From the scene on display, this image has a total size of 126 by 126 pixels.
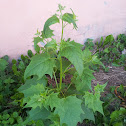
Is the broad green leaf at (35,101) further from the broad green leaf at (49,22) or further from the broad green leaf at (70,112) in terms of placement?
the broad green leaf at (49,22)

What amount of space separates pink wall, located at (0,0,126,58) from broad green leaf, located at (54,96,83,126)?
4.87ft

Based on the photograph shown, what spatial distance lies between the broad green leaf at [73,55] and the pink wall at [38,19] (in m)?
1.36

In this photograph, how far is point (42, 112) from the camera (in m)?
1.59

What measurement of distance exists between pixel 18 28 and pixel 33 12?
339mm

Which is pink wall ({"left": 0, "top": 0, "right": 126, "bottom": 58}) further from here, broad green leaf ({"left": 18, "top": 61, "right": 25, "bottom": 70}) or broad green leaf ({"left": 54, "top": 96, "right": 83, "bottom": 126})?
broad green leaf ({"left": 54, "top": 96, "right": 83, "bottom": 126})

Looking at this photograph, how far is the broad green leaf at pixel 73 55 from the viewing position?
116 cm

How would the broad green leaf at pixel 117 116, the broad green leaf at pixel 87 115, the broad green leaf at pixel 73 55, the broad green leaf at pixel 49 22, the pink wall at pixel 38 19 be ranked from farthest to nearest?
the pink wall at pixel 38 19
the broad green leaf at pixel 117 116
the broad green leaf at pixel 87 115
the broad green leaf at pixel 49 22
the broad green leaf at pixel 73 55

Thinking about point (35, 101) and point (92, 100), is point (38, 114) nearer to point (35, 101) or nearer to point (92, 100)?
point (35, 101)

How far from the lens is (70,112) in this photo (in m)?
1.37

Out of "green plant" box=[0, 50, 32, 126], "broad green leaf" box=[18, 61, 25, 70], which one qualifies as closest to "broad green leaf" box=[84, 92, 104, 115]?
"green plant" box=[0, 50, 32, 126]

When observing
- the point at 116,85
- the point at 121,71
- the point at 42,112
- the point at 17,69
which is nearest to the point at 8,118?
the point at 42,112

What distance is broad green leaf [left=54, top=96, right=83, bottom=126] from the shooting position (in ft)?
4.45

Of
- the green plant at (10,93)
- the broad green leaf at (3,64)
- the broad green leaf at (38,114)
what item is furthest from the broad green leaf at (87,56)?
the broad green leaf at (3,64)

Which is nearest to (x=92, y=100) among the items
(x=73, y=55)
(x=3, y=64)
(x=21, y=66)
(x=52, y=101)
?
(x=52, y=101)
